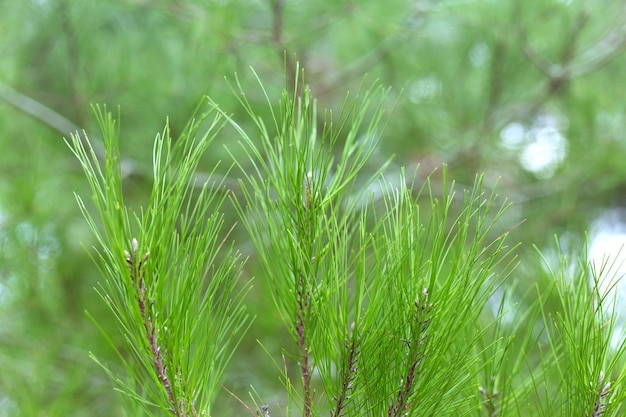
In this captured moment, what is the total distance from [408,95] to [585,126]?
0.52 m

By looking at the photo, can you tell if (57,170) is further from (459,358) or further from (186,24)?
(459,358)

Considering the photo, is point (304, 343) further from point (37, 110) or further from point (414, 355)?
point (37, 110)

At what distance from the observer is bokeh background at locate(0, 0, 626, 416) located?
5.34 feet

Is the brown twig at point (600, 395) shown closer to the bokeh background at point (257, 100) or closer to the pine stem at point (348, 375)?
the pine stem at point (348, 375)

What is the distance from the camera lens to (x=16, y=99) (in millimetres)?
1621

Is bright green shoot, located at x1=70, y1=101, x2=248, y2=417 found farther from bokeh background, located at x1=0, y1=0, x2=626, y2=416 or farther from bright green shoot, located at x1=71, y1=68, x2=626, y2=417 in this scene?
bokeh background, located at x1=0, y1=0, x2=626, y2=416

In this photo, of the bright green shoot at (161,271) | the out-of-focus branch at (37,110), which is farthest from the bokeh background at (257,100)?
the bright green shoot at (161,271)

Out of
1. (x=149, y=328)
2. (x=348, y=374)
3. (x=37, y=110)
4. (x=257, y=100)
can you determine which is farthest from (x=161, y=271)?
(x=257, y=100)

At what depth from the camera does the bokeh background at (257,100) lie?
1.63 metres

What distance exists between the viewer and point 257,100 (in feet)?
6.14

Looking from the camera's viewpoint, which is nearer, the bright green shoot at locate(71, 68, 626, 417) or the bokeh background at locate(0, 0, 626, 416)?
the bright green shoot at locate(71, 68, 626, 417)

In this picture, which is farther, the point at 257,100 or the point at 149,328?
the point at 257,100

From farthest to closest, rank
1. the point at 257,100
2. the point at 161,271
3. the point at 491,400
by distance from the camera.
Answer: the point at 257,100 → the point at 491,400 → the point at 161,271

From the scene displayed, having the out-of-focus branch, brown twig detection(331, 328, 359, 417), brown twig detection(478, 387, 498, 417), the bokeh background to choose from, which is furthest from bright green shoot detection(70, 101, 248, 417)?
the out-of-focus branch
